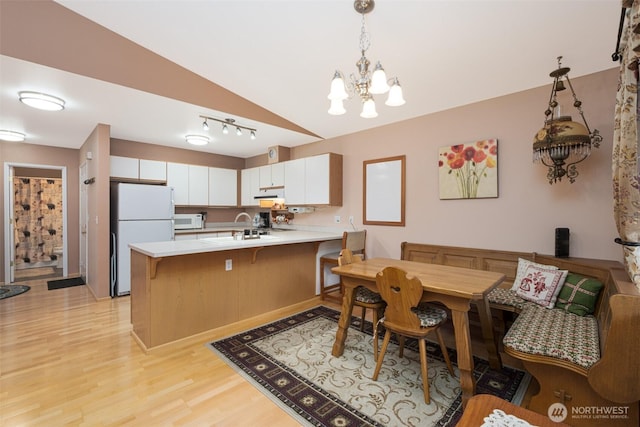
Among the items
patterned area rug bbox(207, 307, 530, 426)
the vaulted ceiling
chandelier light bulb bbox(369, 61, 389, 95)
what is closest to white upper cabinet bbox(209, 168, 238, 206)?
the vaulted ceiling

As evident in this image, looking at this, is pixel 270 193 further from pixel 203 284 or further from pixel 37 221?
pixel 37 221

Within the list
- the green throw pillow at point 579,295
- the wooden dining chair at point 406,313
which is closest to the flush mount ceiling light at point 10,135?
the wooden dining chair at point 406,313

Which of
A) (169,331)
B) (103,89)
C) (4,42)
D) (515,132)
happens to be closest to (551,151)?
(515,132)

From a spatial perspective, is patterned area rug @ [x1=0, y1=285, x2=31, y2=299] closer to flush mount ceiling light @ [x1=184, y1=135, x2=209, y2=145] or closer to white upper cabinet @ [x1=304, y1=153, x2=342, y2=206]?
flush mount ceiling light @ [x1=184, y1=135, x2=209, y2=145]

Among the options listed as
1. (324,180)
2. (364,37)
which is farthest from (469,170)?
(324,180)

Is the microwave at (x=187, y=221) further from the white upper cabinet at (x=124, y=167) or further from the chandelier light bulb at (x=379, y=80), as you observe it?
the chandelier light bulb at (x=379, y=80)

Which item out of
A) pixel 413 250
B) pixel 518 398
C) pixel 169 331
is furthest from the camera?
pixel 413 250

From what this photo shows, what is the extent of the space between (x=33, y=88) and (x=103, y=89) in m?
0.62

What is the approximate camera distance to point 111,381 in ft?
6.80

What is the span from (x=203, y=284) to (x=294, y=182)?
238 centimetres

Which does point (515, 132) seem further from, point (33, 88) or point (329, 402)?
point (33, 88)

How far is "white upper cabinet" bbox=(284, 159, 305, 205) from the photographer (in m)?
4.58

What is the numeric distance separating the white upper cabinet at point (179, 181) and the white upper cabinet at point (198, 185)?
0.07 meters

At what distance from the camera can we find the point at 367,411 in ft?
5.75
